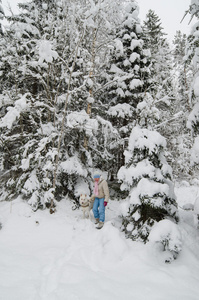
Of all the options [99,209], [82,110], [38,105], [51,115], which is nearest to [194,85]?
[99,209]

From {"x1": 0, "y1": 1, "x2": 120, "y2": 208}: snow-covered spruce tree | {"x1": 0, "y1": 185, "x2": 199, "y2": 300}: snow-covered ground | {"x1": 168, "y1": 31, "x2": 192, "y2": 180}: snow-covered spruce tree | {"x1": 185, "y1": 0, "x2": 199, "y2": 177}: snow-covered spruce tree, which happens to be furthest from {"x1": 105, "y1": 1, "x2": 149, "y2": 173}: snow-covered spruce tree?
{"x1": 0, "y1": 185, "x2": 199, "y2": 300}: snow-covered ground

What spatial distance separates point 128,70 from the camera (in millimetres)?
11562

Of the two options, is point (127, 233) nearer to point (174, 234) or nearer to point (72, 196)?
point (174, 234)

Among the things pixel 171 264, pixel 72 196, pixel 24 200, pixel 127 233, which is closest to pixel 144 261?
pixel 171 264

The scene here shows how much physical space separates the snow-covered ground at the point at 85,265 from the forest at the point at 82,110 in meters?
0.59

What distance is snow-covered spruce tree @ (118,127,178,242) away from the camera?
5.29 metres

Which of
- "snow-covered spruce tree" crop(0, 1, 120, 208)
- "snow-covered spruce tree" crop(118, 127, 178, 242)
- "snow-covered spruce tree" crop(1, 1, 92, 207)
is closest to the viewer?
"snow-covered spruce tree" crop(118, 127, 178, 242)

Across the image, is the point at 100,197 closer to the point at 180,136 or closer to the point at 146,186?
the point at 146,186

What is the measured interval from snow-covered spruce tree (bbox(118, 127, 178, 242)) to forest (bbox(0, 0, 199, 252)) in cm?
3

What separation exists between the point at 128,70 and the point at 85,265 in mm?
10624

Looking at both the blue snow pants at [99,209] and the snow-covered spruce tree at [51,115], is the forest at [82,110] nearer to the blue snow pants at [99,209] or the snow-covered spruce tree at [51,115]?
the snow-covered spruce tree at [51,115]

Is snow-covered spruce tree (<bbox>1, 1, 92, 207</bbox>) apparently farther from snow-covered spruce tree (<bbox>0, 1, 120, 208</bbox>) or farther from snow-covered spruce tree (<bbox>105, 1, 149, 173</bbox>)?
snow-covered spruce tree (<bbox>105, 1, 149, 173</bbox>)

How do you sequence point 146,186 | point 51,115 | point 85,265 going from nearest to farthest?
point 85,265 → point 146,186 → point 51,115

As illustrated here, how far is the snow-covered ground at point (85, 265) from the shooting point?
11.1 ft
